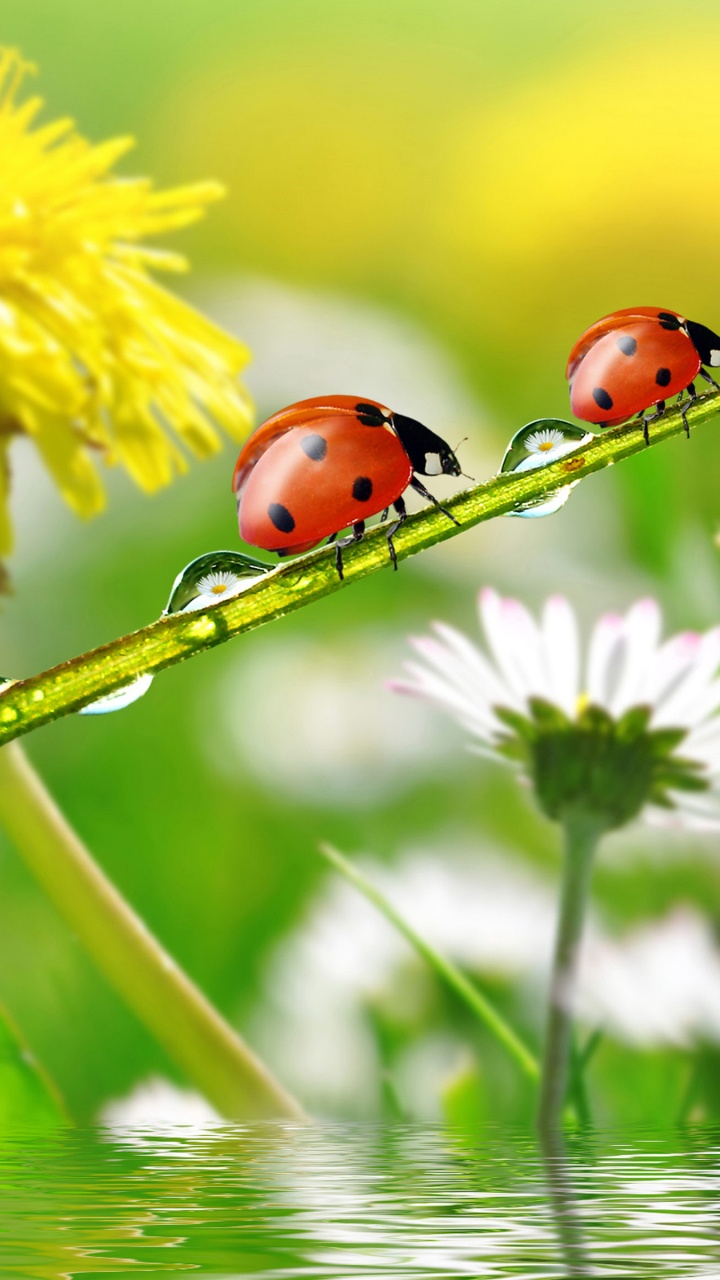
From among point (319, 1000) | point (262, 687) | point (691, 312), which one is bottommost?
point (319, 1000)

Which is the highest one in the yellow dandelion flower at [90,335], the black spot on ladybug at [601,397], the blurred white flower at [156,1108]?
the yellow dandelion flower at [90,335]

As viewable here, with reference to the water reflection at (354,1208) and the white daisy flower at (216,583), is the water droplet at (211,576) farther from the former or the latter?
the water reflection at (354,1208)

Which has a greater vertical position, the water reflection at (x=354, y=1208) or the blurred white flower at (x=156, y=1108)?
the blurred white flower at (x=156, y=1108)

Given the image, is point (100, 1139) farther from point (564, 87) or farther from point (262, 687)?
point (564, 87)

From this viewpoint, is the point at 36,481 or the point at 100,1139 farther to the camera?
the point at 36,481

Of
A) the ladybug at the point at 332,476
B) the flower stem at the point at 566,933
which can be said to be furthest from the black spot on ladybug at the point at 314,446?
the flower stem at the point at 566,933

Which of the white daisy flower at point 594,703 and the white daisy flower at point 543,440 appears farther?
the white daisy flower at point 594,703

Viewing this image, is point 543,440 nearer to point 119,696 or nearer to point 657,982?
point 119,696

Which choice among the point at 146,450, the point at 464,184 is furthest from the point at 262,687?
the point at 464,184
